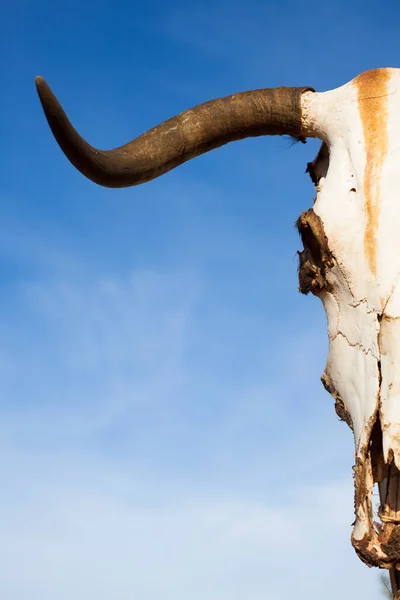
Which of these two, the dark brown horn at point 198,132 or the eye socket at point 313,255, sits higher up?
the dark brown horn at point 198,132

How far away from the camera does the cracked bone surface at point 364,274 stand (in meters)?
3.52

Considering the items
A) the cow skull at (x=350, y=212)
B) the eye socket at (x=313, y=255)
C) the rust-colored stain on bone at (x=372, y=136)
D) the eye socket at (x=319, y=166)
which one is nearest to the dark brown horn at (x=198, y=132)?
the cow skull at (x=350, y=212)

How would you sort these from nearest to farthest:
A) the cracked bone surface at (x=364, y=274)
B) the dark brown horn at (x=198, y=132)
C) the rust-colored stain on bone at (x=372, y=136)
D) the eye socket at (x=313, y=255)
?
the cracked bone surface at (x=364, y=274), the rust-colored stain on bone at (x=372, y=136), the eye socket at (x=313, y=255), the dark brown horn at (x=198, y=132)

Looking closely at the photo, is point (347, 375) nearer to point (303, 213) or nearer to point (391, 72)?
point (303, 213)

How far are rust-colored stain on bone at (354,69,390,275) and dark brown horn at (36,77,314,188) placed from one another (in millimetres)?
516

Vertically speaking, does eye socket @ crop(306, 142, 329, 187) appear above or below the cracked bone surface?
above

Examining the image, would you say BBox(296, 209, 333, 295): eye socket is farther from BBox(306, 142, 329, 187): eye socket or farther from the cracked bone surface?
BBox(306, 142, 329, 187): eye socket

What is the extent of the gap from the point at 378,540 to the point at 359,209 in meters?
1.57

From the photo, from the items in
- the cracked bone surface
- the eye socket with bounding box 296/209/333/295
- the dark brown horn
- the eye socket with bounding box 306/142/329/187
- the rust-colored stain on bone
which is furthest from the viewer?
the eye socket with bounding box 306/142/329/187

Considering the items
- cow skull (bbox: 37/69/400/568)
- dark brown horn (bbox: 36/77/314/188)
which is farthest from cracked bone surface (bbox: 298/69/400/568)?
dark brown horn (bbox: 36/77/314/188)

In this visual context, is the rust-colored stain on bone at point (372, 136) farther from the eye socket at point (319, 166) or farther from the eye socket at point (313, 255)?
the eye socket at point (319, 166)

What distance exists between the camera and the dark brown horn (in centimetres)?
428

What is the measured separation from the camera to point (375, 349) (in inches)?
145

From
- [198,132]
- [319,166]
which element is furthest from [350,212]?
[198,132]
